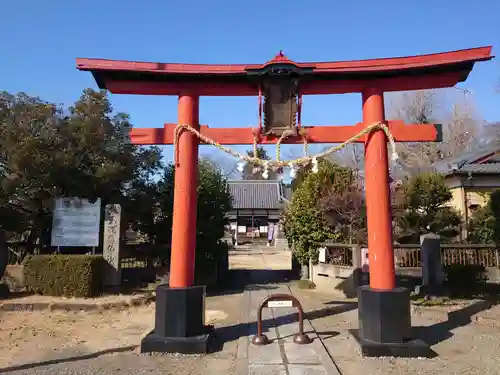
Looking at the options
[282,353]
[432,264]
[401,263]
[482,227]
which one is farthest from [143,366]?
[482,227]

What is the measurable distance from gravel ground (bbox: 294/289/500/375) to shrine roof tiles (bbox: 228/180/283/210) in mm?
32823

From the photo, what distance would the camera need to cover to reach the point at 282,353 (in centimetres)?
644

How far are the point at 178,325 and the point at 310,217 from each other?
9.33 metres

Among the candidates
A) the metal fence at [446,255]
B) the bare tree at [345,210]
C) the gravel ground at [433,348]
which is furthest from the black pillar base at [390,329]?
the bare tree at [345,210]

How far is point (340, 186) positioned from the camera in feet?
51.8

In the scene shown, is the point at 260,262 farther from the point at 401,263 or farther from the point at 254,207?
the point at 254,207

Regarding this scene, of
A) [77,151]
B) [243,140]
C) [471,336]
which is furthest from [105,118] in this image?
[471,336]

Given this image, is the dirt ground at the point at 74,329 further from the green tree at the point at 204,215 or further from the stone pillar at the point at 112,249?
the green tree at the point at 204,215

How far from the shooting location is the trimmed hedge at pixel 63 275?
11875mm

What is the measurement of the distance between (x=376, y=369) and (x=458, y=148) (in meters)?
33.5

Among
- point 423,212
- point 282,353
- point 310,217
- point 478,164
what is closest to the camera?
point 282,353

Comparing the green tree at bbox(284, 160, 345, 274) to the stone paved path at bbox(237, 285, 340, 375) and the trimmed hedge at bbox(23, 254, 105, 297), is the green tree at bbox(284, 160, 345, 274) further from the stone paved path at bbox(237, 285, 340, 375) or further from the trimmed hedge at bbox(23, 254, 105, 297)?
the trimmed hedge at bbox(23, 254, 105, 297)

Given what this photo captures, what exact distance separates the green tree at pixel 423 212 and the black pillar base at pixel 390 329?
11.0m

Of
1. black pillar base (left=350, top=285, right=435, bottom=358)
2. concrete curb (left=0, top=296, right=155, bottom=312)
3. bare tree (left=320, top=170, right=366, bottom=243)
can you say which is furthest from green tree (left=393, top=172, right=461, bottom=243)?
concrete curb (left=0, top=296, right=155, bottom=312)
